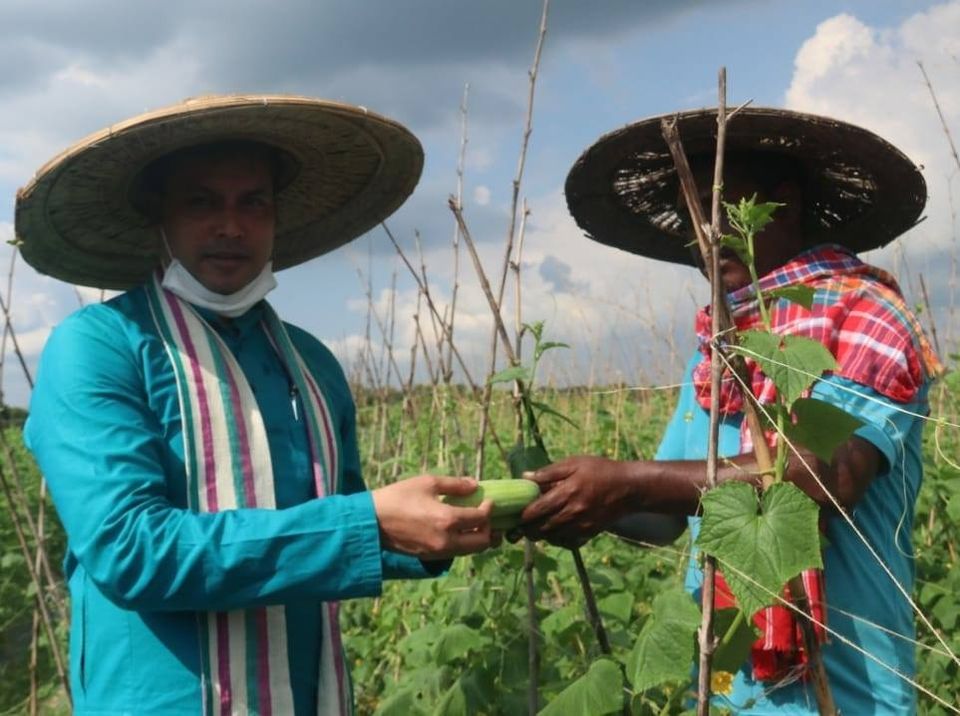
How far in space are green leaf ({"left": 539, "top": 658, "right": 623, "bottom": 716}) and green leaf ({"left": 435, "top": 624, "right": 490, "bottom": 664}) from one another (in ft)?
2.58

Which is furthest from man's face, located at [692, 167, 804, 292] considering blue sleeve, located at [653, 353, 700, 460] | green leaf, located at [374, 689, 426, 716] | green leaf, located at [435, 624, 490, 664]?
green leaf, located at [374, 689, 426, 716]

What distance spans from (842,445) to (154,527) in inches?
45.8

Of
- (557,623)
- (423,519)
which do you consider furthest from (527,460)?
(557,623)

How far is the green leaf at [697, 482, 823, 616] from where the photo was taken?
1.22 metres

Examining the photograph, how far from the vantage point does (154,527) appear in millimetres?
1498

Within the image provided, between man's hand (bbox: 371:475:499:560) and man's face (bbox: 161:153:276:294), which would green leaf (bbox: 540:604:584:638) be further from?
man's face (bbox: 161:153:276:294)

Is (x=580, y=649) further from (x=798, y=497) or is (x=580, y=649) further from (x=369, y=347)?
(x=369, y=347)

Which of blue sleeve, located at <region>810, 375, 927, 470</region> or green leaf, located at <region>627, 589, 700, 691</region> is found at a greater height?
blue sleeve, located at <region>810, 375, 927, 470</region>

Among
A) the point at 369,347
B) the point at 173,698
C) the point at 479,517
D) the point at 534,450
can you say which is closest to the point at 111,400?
the point at 173,698

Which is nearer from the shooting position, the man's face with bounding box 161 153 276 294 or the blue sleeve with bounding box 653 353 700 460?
the man's face with bounding box 161 153 276 294

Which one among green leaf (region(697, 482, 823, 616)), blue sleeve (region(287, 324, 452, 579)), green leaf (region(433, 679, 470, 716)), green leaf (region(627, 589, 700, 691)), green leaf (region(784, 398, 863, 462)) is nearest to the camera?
green leaf (region(697, 482, 823, 616))

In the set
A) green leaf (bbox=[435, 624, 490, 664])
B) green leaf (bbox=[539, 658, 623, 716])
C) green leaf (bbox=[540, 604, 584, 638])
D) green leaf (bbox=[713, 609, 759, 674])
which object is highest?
green leaf (bbox=[713, 609, 759, 674])

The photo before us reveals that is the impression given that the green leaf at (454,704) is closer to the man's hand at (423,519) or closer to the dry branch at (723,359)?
the man's hand at (423,519)

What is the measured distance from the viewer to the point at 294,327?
86.7 inches
